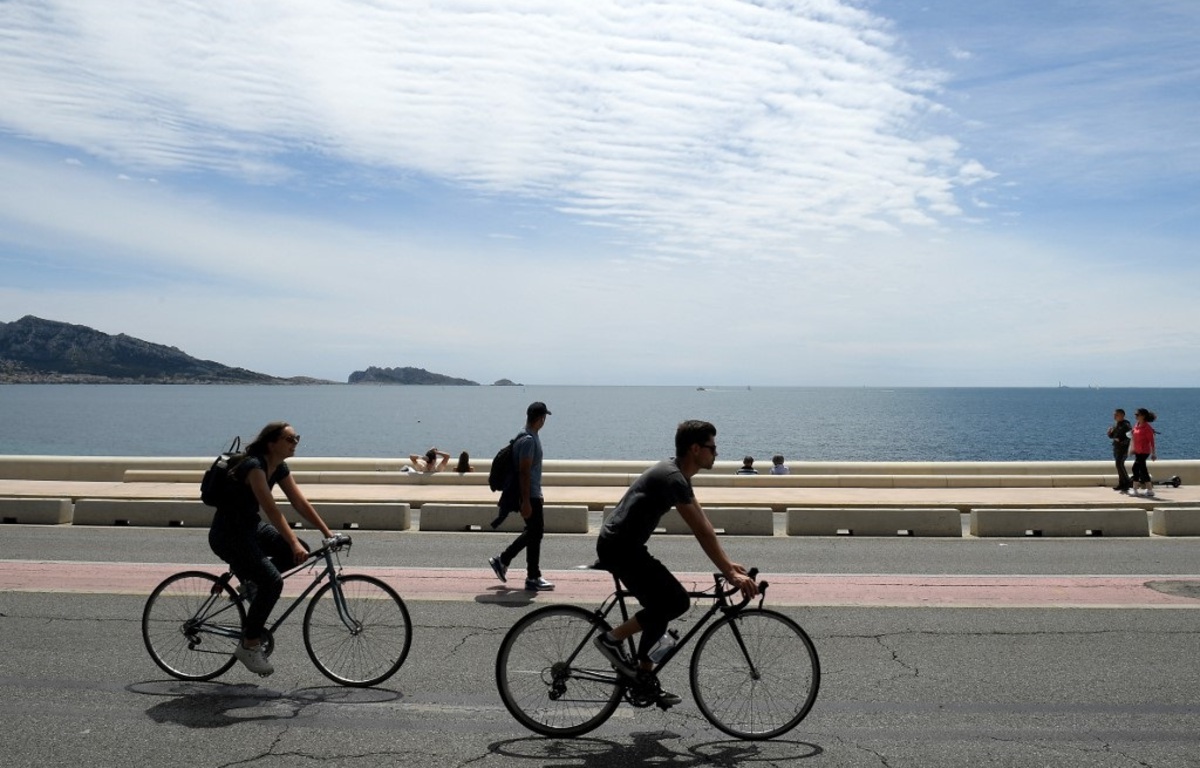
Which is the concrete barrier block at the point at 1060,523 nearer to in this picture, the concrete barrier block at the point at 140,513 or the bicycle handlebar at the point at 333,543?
the bicycle handlebar at the point at 333,543

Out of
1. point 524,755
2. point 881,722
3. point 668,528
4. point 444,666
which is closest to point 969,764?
point 881,722

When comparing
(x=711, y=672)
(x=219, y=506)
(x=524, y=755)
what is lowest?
(x=524, y=755)

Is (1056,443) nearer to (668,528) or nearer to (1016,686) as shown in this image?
(668,528)

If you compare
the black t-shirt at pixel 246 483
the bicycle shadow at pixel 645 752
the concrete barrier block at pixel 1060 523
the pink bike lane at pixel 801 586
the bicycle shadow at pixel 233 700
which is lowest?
the bicycle shadow at pixel 645 752

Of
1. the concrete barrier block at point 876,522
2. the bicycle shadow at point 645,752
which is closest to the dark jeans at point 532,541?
the bicycle shadow at point 645,752

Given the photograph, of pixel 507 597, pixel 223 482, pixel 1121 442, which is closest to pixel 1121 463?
pixel 1121 442

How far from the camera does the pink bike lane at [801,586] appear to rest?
9750 mm

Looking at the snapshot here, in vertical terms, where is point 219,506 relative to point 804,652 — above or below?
above

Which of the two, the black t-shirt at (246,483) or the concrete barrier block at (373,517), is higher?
the black t-shirt at (246,483)

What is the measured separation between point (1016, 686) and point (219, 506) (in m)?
5.06

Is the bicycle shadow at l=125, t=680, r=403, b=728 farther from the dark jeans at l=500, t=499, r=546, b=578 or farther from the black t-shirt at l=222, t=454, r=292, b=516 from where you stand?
the dark jeans at l=500, t=499, r=546, b=578

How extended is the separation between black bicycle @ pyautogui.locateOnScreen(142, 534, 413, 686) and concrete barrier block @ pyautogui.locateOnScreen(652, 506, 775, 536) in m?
8.90

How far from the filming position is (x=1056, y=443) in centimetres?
9456

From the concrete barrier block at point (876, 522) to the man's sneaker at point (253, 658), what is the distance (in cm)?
1005
